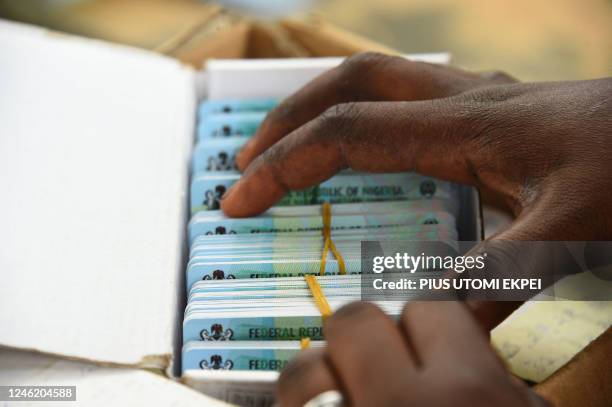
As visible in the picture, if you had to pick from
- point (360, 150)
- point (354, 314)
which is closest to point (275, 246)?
point (360, 150)

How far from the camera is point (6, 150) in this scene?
104 cm

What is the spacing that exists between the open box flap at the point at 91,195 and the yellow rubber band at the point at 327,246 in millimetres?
197

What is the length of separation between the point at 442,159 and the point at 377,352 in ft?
1.44

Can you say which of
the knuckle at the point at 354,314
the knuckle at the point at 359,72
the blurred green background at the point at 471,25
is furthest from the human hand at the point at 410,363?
the blurred green background at the point at 471,25

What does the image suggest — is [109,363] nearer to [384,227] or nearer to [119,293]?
[119,293]

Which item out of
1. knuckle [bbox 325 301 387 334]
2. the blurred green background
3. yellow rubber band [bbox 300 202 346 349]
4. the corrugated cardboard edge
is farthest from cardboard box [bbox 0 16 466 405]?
the blurred green background

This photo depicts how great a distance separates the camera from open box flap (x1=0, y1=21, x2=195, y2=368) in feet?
2.80

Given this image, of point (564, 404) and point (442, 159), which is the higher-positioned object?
point (442, 159)

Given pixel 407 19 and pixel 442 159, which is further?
pixel 407 19

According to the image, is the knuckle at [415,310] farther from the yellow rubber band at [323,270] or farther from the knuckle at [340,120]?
the knuckle at [340,120]

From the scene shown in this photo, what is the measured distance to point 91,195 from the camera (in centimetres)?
101

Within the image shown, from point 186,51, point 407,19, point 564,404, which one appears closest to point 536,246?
point 564,404

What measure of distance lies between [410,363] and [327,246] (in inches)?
17.0

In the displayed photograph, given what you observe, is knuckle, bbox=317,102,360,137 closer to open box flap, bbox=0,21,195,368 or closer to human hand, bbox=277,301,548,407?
open box flap, bbox=0,21,195,368
